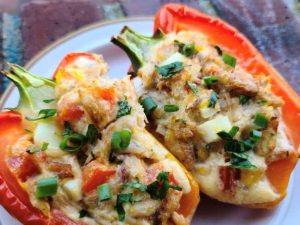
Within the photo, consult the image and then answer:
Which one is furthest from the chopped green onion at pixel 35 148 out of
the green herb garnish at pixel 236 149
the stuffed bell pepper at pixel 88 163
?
the green herb garnish at pixel 236 149

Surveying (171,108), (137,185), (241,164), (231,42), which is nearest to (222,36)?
(231,42)

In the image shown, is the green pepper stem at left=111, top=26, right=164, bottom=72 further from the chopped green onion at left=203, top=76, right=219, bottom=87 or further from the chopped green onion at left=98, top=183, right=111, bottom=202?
the chopped green onion at left=98, top=183, right=111, bottom=202

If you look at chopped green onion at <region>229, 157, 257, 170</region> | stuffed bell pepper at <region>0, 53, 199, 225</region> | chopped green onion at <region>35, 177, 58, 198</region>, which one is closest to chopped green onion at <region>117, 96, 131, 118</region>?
stuffed bell pepper at <region>0, 53, 199, 225</region>

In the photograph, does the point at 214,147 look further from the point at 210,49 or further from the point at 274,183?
the point at 210,49

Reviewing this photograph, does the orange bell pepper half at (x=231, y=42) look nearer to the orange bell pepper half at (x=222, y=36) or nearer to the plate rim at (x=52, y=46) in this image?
the orange bell pepper half at (x=222, y=36)

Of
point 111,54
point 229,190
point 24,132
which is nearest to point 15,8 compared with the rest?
point 111,54
